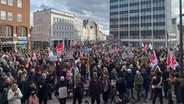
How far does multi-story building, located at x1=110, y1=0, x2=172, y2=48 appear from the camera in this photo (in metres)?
94.5

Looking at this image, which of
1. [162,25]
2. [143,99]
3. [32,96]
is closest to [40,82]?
[32,96]

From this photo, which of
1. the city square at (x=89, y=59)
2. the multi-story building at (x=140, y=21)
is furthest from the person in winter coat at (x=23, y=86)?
the multi-story building at (x=140, y=21)

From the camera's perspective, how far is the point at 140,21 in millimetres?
101312

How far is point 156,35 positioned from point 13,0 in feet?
208

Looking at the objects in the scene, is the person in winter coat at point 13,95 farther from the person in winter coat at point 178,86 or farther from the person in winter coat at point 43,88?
the person in winter coat at point 178,86

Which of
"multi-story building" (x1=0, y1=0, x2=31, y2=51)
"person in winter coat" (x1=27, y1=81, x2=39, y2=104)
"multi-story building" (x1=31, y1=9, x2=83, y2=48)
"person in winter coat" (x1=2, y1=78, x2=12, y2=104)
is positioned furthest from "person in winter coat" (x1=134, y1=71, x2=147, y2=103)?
"multi-story building" (x1=31, y1=9, x2=83, y2=48)

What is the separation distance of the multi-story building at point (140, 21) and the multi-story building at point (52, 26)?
20.6 metres

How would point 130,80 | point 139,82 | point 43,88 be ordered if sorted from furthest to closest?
point 130,80 < point 139,82 < point 43,88

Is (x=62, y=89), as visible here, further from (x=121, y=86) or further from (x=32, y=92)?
(x=121, y=86)

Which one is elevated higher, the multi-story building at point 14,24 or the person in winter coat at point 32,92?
the multi-story building at point 14,24

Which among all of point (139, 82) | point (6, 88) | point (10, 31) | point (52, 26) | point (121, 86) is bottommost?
point (121, 86)

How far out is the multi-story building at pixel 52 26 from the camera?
9019 cm

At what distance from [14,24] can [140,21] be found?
6460cm

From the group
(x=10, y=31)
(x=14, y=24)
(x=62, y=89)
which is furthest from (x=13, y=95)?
(x=14, y=24)
